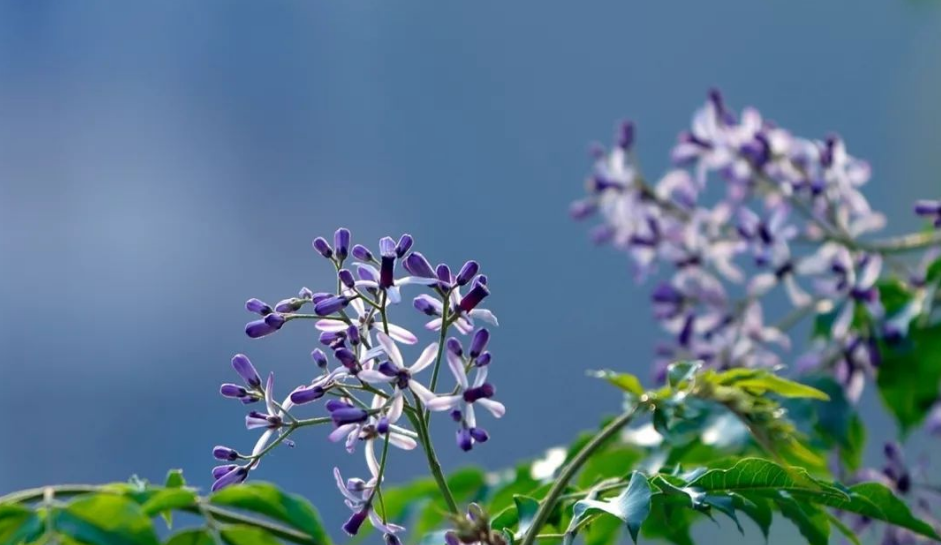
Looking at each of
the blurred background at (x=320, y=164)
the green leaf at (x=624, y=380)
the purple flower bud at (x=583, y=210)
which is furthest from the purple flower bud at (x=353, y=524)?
the blurred background at (x=320, y=164)

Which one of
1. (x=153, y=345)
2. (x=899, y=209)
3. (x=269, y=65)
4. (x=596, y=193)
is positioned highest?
(x=269, y=65)

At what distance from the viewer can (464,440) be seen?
2.57 feet

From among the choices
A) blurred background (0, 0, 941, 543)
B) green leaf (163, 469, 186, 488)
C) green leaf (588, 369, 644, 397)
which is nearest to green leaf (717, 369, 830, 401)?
green leaf (588, 369, 644, 397)

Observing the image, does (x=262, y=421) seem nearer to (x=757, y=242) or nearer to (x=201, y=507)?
(x=201, y=507)

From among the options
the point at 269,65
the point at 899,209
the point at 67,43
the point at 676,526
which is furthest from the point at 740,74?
the point at 676,526

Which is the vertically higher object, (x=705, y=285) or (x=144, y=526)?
(x=705, y=285)

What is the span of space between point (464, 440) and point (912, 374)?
765mm

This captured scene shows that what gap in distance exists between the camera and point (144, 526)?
0.65m

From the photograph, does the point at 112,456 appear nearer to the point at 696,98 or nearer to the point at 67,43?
the point at 67,43

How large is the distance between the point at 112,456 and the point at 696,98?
118 inches

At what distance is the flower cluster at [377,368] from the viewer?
776 mm

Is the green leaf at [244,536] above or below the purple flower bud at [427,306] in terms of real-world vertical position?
below

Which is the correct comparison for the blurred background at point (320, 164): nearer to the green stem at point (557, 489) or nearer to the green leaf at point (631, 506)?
the green stem at point (557, 489)

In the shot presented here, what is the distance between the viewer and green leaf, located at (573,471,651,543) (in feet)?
2.30
